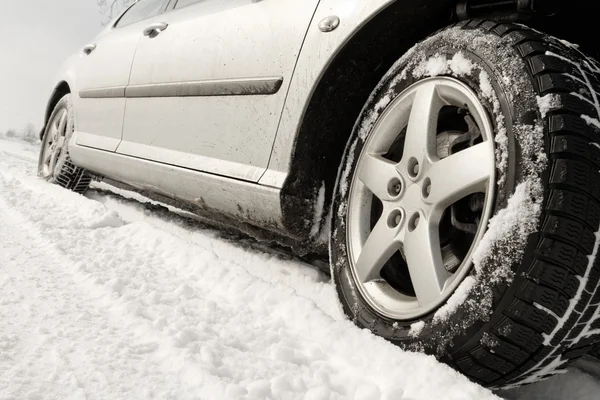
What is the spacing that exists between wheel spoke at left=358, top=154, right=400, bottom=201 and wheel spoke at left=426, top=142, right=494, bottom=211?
0.16 m

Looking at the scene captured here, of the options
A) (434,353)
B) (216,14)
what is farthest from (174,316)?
(216,14)

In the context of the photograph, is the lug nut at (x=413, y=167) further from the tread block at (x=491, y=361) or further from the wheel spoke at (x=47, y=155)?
the wheel spoke at (x=47, y=155)

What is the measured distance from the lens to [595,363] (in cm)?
136

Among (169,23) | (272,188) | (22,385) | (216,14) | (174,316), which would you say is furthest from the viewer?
(169,23)

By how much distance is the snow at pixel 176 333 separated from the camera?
100 cm

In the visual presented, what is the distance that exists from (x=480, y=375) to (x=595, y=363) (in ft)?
1.75

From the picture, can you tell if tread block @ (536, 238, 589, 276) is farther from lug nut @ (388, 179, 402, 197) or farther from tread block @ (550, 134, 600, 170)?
lug nut @ (388, 179, 402, 197)

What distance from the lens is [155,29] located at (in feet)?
8.32

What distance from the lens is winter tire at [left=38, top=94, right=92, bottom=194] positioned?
3676 mm

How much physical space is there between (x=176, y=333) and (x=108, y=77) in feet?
7.61

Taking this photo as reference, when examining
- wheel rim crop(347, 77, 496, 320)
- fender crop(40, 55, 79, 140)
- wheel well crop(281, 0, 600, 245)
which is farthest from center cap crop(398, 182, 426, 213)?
fender crop(40, 55, 79, 140)

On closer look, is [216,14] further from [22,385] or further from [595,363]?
[595,363]

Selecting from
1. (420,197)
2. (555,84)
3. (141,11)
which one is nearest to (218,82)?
(420,197)

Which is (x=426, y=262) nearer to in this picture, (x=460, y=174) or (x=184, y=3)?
(x=460, y=174)
